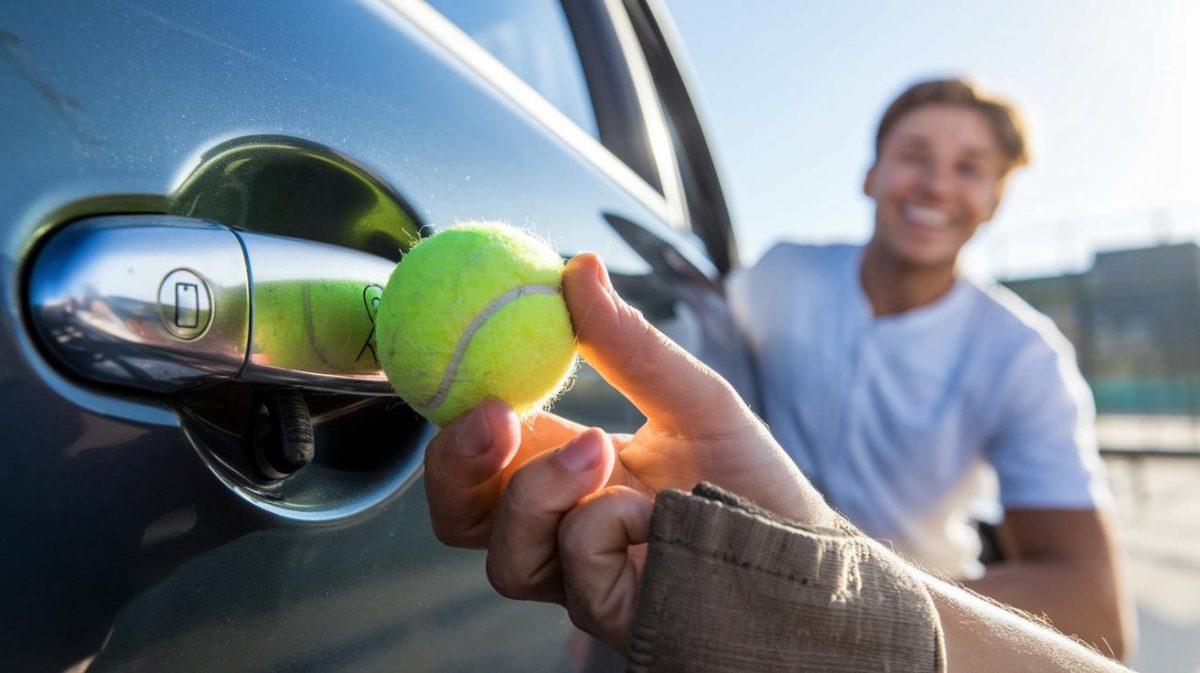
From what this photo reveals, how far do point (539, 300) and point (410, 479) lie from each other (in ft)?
0.69

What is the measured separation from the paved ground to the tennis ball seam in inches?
173

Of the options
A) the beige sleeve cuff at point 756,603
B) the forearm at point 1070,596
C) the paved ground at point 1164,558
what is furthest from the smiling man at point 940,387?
the paved ground at point 1164,558

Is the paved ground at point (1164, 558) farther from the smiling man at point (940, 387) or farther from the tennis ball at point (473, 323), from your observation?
the tennis ball at point (473, 323)

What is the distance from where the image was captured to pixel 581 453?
769 mm

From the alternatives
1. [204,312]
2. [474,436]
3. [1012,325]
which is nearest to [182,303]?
[204,312]

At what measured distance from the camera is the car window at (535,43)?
1.19m

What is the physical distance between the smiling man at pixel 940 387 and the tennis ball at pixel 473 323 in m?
1.72

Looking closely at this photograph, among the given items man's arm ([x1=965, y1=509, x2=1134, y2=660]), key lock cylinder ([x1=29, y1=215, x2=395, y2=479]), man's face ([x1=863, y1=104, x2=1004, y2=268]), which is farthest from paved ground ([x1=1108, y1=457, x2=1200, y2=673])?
key lock cylinder ([x1=29, y1=215, x2=395, y2=479])

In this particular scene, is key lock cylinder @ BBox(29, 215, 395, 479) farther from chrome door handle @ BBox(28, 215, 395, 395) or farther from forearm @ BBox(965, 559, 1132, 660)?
forearm @ BBox(965, 559, 1132, 660)

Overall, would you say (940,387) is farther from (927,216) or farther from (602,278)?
(602,278)

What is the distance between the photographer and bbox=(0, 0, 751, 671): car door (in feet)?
1.55

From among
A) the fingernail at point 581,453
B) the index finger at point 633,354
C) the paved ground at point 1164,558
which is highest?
the index finger at point 633,354

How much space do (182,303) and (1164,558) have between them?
7.37 meters

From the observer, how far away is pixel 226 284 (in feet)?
1.76
